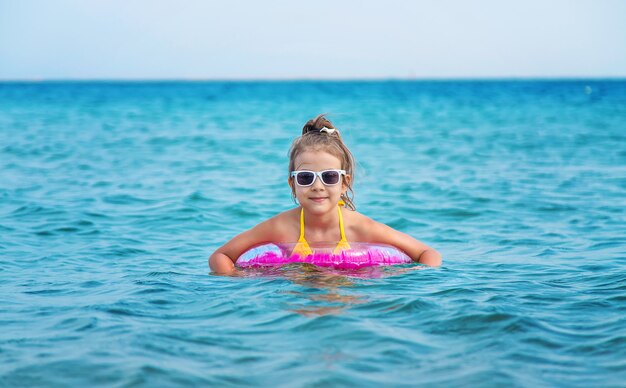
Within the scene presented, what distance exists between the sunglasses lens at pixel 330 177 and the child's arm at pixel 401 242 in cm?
52

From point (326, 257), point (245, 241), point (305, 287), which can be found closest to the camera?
point (305, 287)

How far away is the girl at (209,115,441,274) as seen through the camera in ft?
17.7

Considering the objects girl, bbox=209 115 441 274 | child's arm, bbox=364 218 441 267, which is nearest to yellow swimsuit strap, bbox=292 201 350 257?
girl, bbox=209 115 441 274

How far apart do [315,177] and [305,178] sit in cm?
7

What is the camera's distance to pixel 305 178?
5.38 meters

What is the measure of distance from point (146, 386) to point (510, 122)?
942 inches

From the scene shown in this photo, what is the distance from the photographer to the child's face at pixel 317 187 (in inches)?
212

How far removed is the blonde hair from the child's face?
0.13ft

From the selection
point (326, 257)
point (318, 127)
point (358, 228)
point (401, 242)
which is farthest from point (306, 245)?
point (318, 127)

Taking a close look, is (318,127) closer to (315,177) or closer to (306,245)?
(315,177)

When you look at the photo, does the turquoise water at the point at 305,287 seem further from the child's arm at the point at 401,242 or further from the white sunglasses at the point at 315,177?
the white sunglasses at the point at 315,177

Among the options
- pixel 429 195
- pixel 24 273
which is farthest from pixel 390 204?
pixel 24 273

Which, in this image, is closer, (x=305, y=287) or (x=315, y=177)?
(x=305, y=287)

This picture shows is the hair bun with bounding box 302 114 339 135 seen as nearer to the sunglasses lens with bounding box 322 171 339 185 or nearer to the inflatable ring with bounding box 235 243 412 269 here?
the sunglasses lens with bounding box 322 171 339 185
